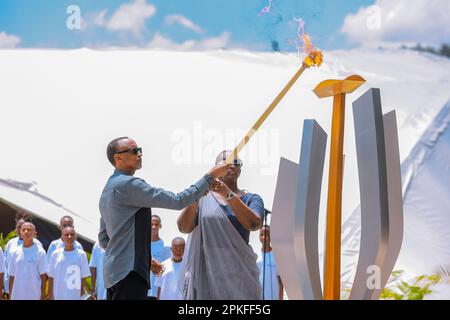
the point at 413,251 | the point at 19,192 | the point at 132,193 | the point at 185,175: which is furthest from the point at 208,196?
the point at 19,192

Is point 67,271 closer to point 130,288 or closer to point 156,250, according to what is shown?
point 156,250

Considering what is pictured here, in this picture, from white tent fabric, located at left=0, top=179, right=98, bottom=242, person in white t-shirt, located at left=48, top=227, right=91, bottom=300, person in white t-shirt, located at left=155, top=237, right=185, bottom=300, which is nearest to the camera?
person in white t-shirt, located at left=155, top=237, right=185, bottom=300

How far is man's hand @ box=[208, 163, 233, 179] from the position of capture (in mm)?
4520

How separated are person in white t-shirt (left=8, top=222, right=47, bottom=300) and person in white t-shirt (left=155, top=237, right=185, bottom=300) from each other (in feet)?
4.51

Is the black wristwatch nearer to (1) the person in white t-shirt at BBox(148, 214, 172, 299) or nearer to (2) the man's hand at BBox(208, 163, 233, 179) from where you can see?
(2) the man's hand at BBox(208, 163, 233, 179)

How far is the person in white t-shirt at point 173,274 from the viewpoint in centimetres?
703

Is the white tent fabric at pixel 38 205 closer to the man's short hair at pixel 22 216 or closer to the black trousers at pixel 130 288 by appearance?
the man's short hair at pixel 22 216

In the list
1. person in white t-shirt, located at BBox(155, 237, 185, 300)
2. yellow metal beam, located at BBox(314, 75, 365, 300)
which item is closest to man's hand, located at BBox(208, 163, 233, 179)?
yellow metal beam, located at BBox(314, 75, 365, 300)

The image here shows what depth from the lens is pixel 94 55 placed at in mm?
9922

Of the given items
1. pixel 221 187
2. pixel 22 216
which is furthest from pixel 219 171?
pixel 22 216

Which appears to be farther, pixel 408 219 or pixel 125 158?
pixel 408 219

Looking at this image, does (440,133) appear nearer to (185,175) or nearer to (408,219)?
(408,219)

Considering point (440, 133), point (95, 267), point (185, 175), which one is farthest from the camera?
point (185, 175)

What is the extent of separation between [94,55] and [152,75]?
2.67 feet
